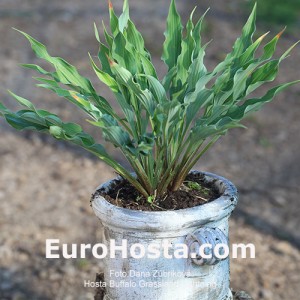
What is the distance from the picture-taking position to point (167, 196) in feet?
6.25

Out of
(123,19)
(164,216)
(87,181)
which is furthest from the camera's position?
(87,181)

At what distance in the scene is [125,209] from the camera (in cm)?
180

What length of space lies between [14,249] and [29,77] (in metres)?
2.37

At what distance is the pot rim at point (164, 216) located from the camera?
1.75m

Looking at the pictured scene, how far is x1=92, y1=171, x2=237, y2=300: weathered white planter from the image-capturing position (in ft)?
5.79

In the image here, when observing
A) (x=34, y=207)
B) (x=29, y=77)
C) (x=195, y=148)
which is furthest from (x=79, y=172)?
(x=195, y=148)

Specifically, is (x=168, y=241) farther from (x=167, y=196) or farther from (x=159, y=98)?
(x=159, y=98)

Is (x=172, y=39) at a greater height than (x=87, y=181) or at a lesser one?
lesser

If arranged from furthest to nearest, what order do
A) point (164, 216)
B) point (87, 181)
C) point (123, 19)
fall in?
point (87, 181) → point (123, 19) → point (164, 216)

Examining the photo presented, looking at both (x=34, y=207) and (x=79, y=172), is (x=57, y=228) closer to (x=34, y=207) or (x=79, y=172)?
(x=34, y=207)

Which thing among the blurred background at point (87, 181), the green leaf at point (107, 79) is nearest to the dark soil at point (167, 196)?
the green leaf at point (107, 79)

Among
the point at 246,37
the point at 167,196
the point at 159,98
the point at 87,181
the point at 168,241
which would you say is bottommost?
the point at 168,241

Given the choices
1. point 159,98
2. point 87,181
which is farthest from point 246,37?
point 87,181

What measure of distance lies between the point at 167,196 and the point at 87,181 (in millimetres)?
2269
